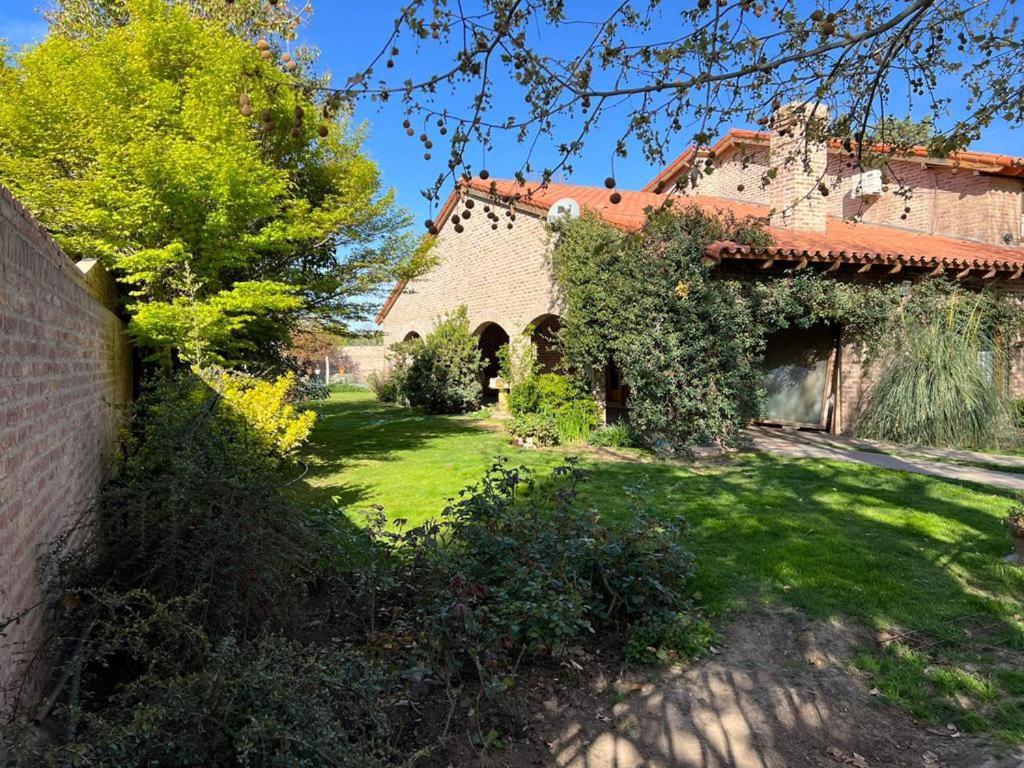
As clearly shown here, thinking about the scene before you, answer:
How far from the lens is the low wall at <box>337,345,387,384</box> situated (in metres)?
29.3

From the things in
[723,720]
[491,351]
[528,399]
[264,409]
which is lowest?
[723,720]

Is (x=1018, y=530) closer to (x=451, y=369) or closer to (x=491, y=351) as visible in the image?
(x=451, y=369)

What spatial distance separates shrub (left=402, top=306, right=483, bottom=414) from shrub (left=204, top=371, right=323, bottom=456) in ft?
31.1

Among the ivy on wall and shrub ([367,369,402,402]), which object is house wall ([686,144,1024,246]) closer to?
the ivy on wall

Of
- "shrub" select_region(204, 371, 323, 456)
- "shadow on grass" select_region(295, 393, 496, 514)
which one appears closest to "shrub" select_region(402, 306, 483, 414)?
"shadow on grass" select_region(295, 393, 496, 514)

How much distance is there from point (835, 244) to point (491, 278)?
815cm

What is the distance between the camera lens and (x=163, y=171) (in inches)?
293

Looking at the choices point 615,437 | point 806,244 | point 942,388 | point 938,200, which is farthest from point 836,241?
point 938,200

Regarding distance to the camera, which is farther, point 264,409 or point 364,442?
point 364,442

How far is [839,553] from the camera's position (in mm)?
4996

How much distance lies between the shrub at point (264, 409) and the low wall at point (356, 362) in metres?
20.8

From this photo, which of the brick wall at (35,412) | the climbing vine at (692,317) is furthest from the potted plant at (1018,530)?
the brick wall at (35,412)

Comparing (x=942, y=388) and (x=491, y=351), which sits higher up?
(x=491, y=351)

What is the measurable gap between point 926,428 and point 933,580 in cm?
675
